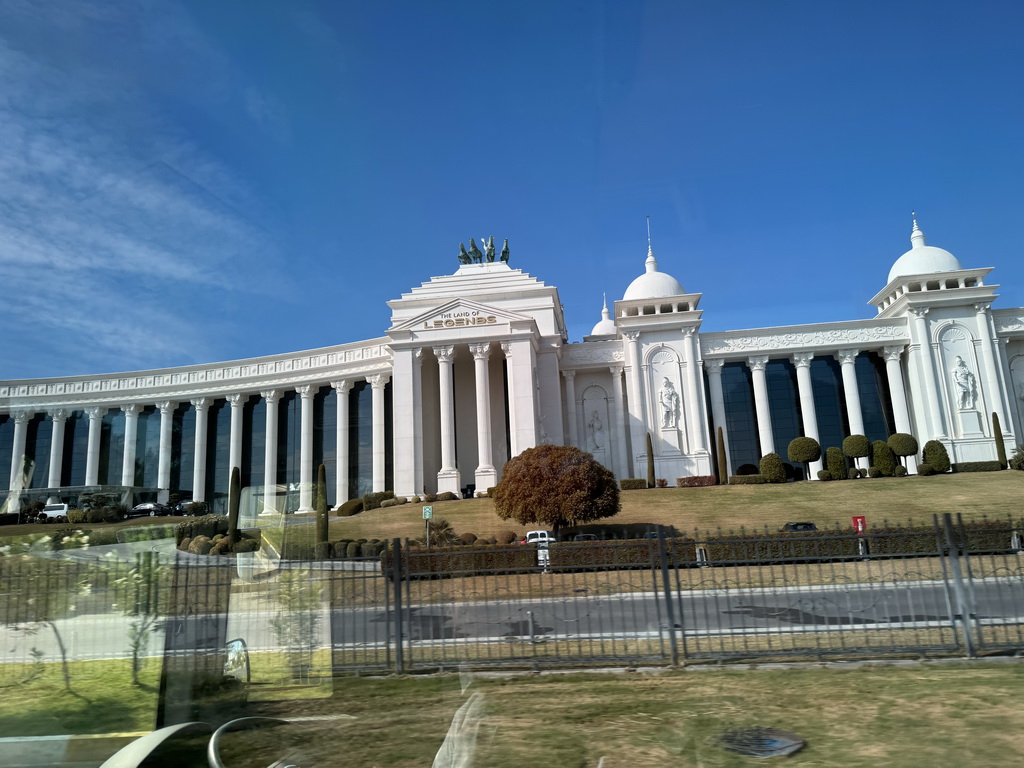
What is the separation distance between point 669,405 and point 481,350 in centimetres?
1375

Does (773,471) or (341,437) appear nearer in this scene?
(773,471)

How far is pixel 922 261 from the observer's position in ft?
171

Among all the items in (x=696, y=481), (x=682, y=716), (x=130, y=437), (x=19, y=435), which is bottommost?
(x=682, y=716)

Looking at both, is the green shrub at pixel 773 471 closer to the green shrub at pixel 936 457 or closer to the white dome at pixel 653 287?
the green shrub at pixel 936 457

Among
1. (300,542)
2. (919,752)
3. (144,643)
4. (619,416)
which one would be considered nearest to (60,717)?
(144,643)

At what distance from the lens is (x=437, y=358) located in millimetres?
47656

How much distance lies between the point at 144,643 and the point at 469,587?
52.0 feet

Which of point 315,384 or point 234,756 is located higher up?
point 315,384

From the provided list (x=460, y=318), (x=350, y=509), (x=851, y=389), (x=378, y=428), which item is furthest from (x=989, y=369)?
(x=350, y=509)

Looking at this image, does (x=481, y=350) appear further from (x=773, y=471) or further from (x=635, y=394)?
(x=773, y=471)

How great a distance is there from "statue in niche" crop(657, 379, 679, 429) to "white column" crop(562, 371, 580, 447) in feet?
20.5

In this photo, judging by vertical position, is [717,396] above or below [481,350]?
below

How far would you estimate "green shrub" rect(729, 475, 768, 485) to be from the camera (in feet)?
140

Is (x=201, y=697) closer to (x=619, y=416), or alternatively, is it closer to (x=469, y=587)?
(x=469, y=587)
